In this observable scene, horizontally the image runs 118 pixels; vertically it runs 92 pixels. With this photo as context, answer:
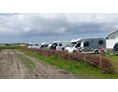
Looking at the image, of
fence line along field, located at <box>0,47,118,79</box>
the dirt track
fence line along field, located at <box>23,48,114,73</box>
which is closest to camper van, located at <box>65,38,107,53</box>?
fence line along field, located at <box>23,48,114,73</box>

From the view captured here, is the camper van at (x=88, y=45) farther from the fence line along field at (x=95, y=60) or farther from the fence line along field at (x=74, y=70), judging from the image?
the fence line along field at (x=74, y=70)

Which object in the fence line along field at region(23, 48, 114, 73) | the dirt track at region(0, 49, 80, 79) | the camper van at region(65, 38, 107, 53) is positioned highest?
the camper van at region(65, 38, 107, 53)

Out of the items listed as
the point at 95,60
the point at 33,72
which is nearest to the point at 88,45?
the point at 95,60

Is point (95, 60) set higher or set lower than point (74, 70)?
higher

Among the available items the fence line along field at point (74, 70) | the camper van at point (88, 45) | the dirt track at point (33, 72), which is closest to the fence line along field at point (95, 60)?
the fence line along field at point (74, 70)

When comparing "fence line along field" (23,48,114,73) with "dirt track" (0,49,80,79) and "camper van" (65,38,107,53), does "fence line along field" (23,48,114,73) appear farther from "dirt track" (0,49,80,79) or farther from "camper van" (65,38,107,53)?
"camper van" (65,38,107,53)

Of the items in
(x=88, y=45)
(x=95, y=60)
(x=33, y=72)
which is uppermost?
(x=88, y=45)

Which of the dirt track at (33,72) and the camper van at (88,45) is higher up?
the camper van at (88,45)

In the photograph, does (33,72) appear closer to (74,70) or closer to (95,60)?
(74,70)

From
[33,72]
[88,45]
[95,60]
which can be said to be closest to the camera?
[33,72]
